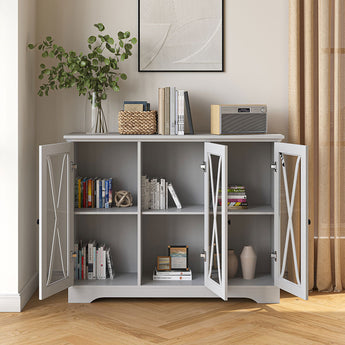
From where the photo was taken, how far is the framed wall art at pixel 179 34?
10.7 ft

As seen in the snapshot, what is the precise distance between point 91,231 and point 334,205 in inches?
61.8

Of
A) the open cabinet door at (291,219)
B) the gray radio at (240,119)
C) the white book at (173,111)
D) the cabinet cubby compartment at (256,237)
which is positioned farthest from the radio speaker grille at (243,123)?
the cabinet cubby compartment at (256,237)

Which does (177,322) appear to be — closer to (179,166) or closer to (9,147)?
(179,166)

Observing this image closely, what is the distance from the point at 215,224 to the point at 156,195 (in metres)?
0.43

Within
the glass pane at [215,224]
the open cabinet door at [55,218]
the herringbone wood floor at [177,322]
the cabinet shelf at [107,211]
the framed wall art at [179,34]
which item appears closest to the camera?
the herringbone wood floor at [177,322]

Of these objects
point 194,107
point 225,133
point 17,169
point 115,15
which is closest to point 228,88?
point 194,107

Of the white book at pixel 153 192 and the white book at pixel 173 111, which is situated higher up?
the white book at pixel 173 111

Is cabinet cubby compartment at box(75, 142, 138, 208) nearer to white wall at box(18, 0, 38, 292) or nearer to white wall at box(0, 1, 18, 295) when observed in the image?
white wall at box(18, 0, 38, 292)

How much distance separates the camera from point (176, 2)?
3.27 m

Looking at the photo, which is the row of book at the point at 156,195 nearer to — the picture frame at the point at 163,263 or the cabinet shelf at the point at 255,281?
the picture frame at the point at 163,263

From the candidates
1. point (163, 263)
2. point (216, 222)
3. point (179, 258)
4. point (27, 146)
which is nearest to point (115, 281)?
point (163, 263)

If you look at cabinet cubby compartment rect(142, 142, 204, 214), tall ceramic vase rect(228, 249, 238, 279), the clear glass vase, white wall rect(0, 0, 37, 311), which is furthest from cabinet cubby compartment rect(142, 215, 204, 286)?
white wall rect(0, 0, 37, 311)

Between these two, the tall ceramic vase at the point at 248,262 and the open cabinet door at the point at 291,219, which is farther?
the tall ceramic vase at the point at 248,262

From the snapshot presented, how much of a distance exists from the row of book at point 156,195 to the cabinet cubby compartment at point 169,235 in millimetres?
211
